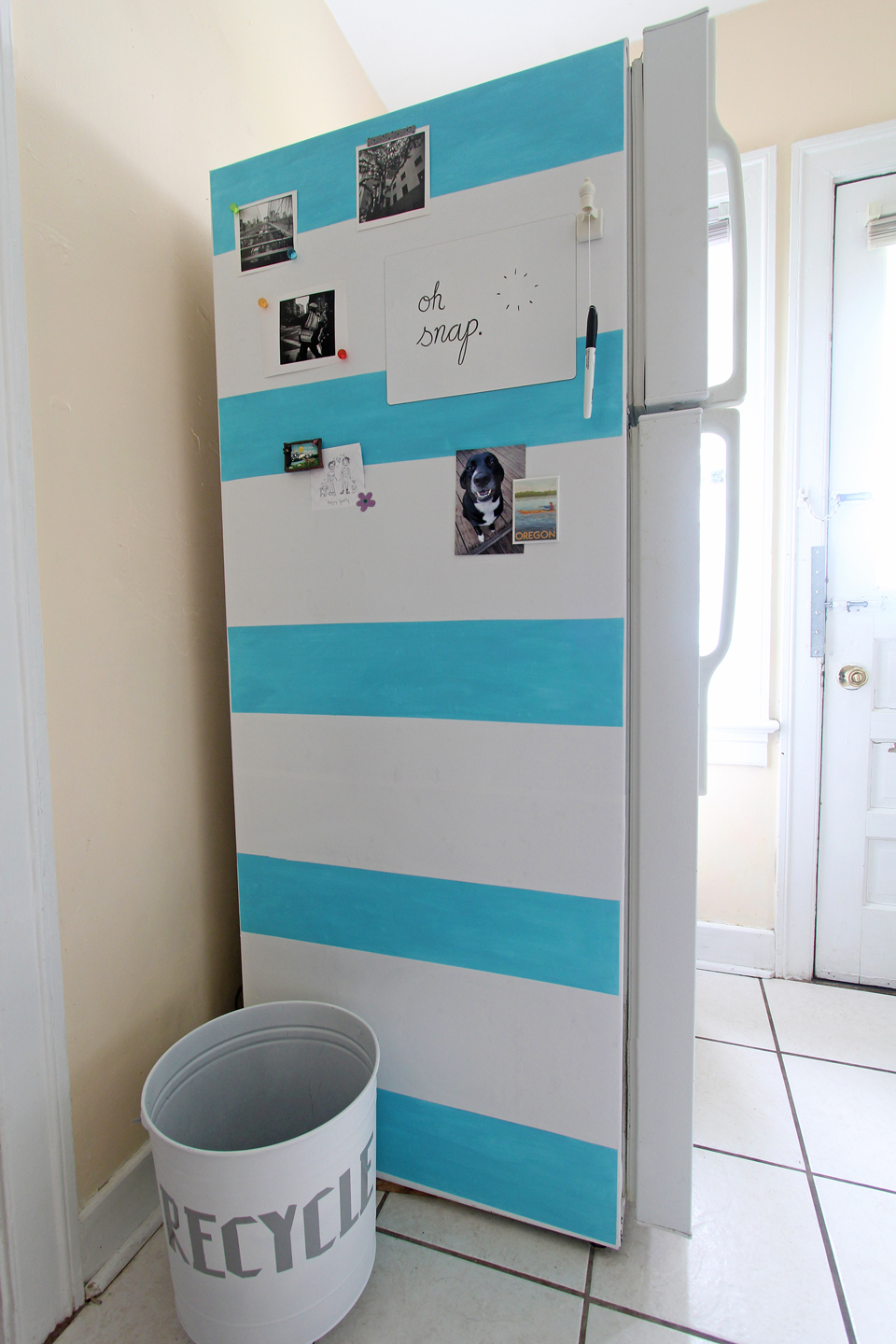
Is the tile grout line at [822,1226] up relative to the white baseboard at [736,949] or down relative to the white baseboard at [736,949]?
down

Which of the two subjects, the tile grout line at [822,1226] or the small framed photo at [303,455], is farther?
the small framed photo at [303,455]

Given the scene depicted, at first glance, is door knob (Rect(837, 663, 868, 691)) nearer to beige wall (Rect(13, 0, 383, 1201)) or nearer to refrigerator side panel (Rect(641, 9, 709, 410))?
refrigerator side panel (Rect(641, 9, 709, 410))

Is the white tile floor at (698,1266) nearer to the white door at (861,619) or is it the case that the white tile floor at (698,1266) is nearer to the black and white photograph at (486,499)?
the white door at (861,619)

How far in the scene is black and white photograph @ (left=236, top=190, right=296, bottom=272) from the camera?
3.70 ft

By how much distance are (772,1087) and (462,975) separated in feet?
3.03

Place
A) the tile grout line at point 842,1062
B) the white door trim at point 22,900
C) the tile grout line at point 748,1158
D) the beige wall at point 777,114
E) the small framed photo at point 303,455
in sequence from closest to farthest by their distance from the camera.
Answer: the white door trim at point 22,900, the small framed photo at point 303,455, the tile grout line at point 748,1158, the tile grout line at point 842,1062, the beige wall at point 777,114

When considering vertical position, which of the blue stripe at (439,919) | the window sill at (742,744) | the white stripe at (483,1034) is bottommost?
the white stripe at (483,1034)


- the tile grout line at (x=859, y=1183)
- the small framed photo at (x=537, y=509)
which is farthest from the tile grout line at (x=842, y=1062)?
the small framed photo at (x=537, y=509)

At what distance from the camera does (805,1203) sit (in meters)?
1.19

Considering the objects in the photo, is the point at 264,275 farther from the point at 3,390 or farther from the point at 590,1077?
the point at 590,1077

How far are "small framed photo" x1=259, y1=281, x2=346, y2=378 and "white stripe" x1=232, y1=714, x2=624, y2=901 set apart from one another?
62cm

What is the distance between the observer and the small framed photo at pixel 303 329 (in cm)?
111

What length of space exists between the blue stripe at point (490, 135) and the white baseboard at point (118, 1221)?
164 centimetres

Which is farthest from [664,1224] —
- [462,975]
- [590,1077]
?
[462,975]
